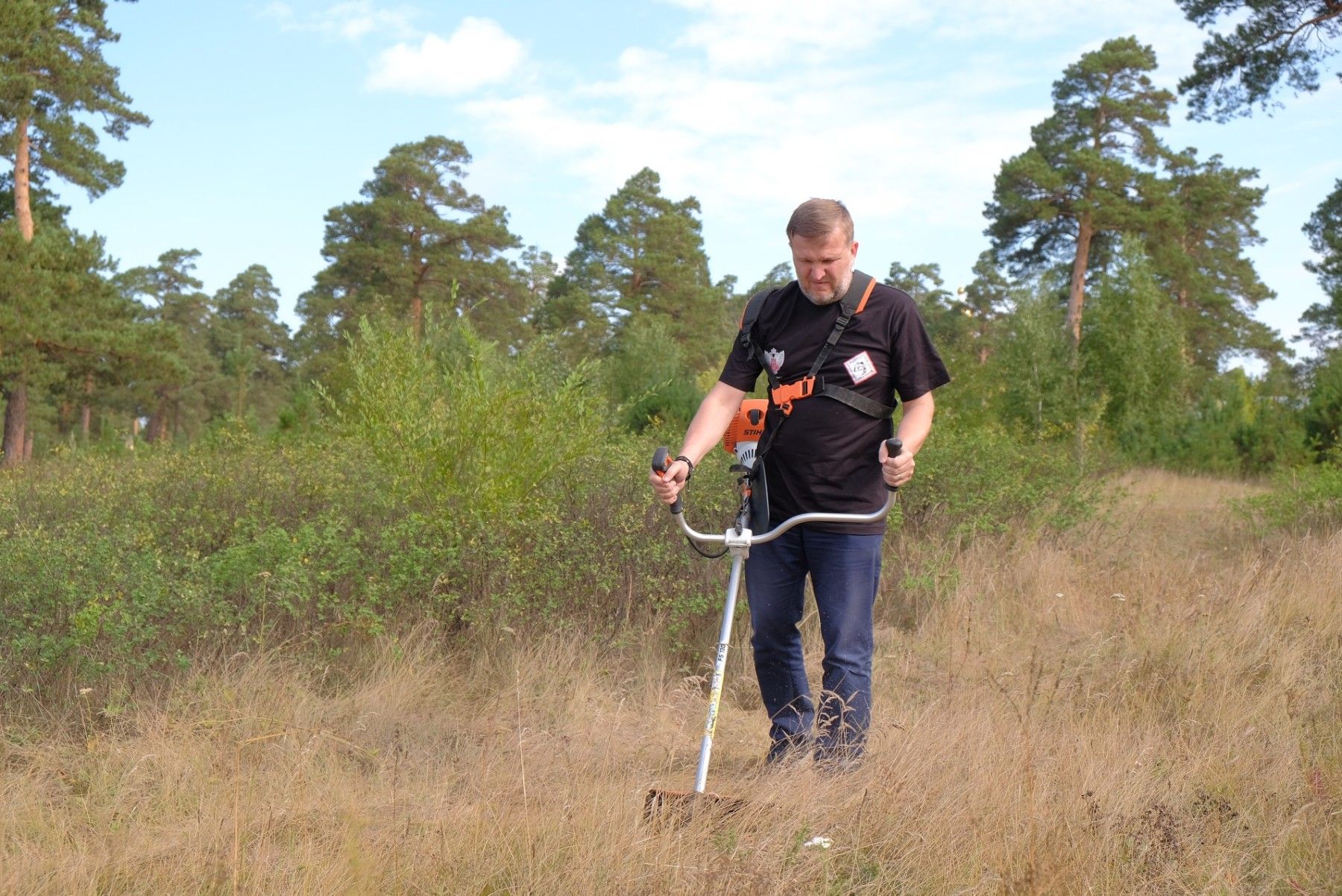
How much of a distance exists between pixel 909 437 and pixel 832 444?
248 mm

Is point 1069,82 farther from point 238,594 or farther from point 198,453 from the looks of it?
point 238,594

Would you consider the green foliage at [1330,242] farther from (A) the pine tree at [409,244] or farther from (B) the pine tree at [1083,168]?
(A) the pine tree at [409,244]

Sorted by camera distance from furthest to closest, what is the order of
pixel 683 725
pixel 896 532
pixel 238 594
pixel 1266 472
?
pixel 1266 472, pixel 896 532, pixel 238 594, pixel 683 725

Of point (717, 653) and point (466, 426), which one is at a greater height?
point (466, 426)

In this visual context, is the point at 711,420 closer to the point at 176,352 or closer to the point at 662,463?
the point at 662,463

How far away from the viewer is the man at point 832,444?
139 inches

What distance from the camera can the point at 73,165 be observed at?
986 inches

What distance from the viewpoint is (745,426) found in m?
4.04

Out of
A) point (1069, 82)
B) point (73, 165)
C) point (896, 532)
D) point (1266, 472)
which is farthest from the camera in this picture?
point (1069, 82)

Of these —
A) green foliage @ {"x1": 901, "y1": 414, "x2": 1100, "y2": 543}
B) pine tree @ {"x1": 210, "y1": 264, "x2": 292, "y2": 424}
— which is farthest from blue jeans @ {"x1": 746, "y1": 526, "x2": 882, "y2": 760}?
pine tree @ {"x1": 210, "y1": 264, "x2": 292, "y2": 424}

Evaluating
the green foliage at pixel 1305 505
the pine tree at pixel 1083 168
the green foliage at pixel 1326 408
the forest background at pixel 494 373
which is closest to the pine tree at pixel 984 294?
the forest background at pixel 494 373

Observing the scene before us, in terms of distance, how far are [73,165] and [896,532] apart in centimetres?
2346

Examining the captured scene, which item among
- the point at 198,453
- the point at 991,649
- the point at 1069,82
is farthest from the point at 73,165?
the point at 991,649

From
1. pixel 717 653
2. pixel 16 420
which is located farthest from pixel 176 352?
pixel 717 653
